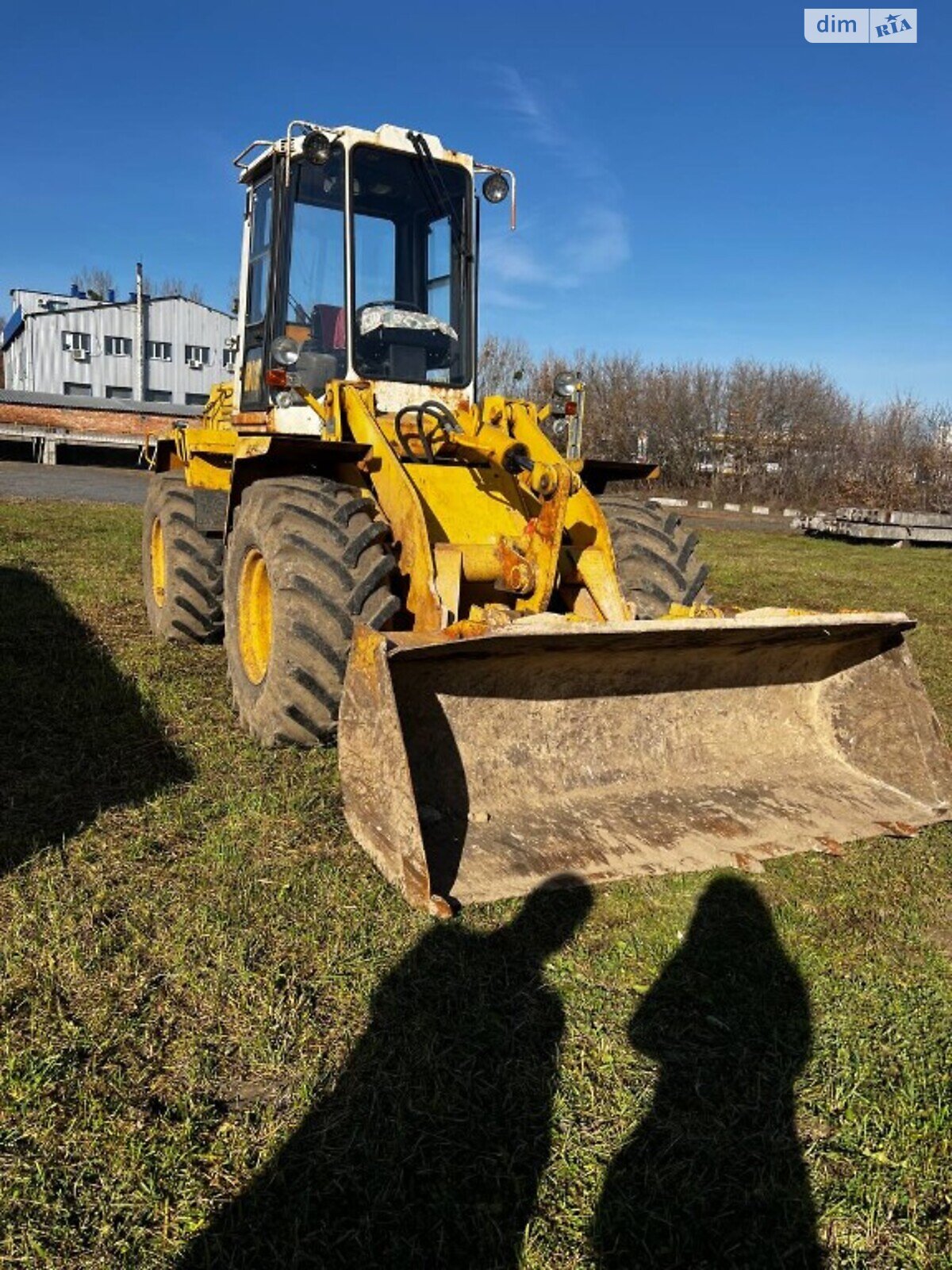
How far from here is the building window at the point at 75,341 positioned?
45.1 m

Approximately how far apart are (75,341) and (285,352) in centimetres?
4517

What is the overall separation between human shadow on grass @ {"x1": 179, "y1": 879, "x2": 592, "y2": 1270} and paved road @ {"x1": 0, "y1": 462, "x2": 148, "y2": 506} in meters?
18.0

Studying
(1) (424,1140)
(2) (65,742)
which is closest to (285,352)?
(2) (65,742)

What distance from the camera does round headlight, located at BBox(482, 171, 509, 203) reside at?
5930mm

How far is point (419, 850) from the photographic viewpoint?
11.0 ft

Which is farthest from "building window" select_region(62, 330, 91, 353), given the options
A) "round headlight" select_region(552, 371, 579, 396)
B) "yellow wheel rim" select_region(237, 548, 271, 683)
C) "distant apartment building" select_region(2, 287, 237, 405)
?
"yellow wheel rim" select_region(237, 548, 271, 683)

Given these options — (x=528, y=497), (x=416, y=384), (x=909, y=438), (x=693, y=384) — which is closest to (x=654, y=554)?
(x=528, y=497)

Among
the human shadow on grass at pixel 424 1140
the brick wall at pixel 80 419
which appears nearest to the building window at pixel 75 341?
the brick wall at pixel 80 419

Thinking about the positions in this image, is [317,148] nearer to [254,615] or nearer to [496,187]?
[496,187]

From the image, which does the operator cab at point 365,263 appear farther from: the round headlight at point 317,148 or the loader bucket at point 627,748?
the loader bucket at point 627,748

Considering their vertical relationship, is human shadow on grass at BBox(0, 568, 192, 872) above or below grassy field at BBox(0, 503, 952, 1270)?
above

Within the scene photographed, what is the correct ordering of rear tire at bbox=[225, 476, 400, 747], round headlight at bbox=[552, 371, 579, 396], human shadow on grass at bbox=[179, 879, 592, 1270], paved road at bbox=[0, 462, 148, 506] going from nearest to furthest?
human shadow on grass at bbox=[179, 879, 592, 1270], rear tire at bbox=[225, 476, 400, 747], round headlight at bbox=[552, 371, 579, 396], paved road at bbox=[0, 462, 148, 506]

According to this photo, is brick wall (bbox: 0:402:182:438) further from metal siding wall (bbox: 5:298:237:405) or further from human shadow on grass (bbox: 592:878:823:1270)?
human shadow on grass (bbox: 592:878:823:1270)

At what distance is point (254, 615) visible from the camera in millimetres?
5238
